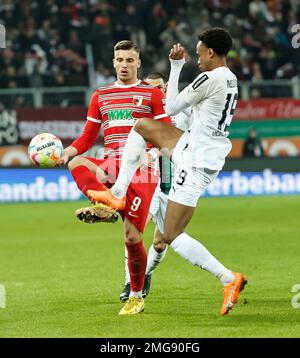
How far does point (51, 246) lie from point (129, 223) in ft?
20.6

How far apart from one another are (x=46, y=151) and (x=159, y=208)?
1.64 metres

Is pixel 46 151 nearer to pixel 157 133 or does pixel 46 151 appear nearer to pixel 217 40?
pixel 157 133

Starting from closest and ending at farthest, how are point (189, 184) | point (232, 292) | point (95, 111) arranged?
point (232, 292)
point (189, 184)
point (95, 111)

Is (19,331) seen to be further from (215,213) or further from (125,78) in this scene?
(215,213)

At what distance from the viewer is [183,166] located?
8.23 meters

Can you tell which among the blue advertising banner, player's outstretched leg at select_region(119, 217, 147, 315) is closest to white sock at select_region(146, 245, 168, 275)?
player's outstretched leg at select_region(119, 217, 147, 315)

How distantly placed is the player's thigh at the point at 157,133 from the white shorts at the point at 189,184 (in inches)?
12.9

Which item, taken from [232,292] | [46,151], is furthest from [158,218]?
[232,292]

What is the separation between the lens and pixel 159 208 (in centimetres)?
976

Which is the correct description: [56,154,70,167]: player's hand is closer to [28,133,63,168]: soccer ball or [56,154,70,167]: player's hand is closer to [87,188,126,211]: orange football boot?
[28,133,63,168]: soccer ball

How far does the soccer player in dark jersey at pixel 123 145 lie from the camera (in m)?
8.65

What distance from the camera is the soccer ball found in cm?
866

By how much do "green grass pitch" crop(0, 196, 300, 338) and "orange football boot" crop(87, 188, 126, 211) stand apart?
1001 millimetres

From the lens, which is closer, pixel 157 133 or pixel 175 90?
pixel 175 90
